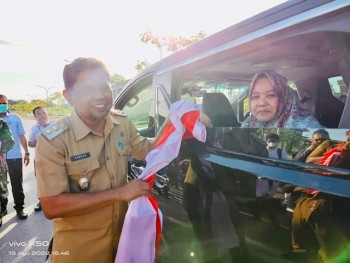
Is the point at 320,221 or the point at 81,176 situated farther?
the point at 81,176

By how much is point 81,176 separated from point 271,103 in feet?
3.44

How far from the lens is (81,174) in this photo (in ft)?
5.13

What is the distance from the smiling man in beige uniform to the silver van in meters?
0.40

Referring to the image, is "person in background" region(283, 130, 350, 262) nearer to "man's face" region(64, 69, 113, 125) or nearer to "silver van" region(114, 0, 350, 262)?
"silver van" region(114, 0, 350, 262)

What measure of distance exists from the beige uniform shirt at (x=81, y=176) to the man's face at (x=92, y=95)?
7cm

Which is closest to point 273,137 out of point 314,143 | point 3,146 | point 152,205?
point 314,143

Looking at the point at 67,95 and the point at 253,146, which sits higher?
the point at 67,95

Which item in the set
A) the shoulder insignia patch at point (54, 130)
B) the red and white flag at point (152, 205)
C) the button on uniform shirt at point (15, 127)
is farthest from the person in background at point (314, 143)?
the button on uniform shirt at point (15, 127)

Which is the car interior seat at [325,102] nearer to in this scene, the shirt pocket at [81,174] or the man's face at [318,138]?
the man's face at [318,138]

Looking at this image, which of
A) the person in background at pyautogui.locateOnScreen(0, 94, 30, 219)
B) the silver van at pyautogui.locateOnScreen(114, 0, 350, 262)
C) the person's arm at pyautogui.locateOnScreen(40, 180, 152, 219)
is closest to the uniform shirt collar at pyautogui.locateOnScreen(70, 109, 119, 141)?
the person's arm at pyautogui.locateOnScreen(40, 180, 152, 219)

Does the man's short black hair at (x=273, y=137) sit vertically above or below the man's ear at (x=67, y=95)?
below

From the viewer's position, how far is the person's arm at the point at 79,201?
1467 millimetres

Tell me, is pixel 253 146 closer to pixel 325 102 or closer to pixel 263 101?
pixel 263 101

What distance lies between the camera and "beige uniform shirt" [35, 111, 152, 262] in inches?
58.0
